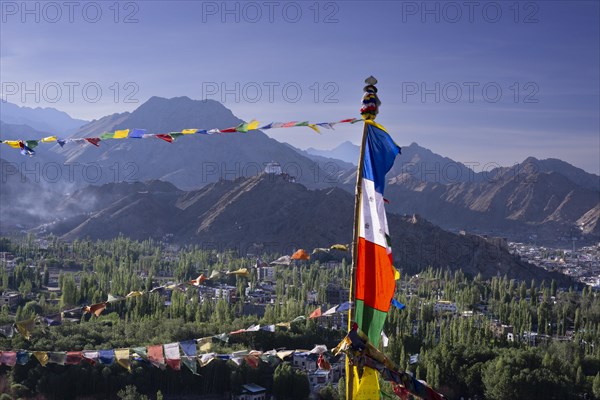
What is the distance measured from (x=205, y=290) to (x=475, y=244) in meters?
34.1

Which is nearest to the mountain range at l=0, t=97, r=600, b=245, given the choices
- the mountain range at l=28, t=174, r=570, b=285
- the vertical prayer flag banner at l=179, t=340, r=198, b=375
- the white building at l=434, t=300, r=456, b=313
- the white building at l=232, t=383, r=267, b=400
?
the mountain range at l=28, t=174, r=570, b=285

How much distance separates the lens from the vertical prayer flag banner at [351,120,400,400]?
5.48 m

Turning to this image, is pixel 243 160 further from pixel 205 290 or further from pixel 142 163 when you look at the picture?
pixel 205 290

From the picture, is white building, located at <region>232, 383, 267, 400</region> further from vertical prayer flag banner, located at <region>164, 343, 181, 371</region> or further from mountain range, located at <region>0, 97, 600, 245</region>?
mountain range, located at <region>0, 97, 600, 245</region>

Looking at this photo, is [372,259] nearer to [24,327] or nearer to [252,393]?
[24,327]

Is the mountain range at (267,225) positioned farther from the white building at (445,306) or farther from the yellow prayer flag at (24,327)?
the yellow prayer flag at (24,327)

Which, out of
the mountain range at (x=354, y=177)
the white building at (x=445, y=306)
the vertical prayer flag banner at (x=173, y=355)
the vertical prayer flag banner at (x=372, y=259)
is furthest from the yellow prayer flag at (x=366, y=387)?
the mountain range at (x=354, y=177)

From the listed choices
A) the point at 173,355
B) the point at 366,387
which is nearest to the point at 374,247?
the point at 366,387

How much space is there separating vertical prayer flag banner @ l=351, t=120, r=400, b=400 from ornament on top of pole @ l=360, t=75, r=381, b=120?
0.06m

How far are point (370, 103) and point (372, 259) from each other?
1225 mm

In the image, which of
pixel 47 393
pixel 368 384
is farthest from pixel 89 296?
pixel 368 384

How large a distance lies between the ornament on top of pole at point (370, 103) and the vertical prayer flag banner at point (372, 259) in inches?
2.5

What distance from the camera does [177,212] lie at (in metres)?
88.9

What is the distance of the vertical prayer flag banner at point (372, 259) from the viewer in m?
5.48
